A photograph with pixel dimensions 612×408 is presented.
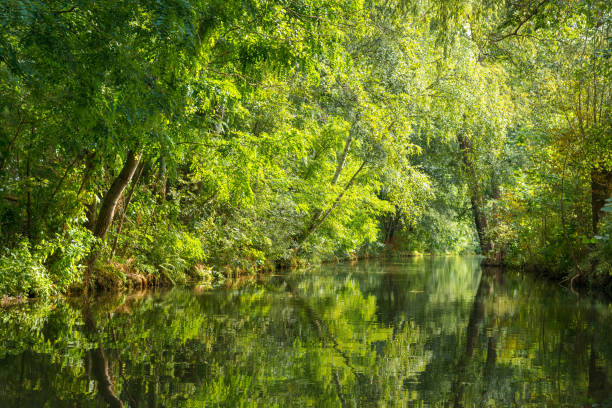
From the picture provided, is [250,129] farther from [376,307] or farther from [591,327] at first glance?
[591,327]

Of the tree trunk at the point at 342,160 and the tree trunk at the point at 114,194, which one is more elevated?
the tree trunk at the point at 342,160

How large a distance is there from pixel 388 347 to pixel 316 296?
18.9 ft

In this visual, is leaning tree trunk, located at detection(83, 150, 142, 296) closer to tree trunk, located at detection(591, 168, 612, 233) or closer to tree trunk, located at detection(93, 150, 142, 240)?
tree trunk, located at detection(93, 150, 142, 240)

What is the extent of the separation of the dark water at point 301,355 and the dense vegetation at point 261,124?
7.04ft

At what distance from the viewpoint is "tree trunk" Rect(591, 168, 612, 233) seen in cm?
1348

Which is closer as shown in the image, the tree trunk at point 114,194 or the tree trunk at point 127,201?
the tree trunk at point 114,194

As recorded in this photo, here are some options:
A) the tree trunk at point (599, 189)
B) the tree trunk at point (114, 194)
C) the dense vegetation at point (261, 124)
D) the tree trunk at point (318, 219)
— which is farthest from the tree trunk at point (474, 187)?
the tree trunk at point (114, 194)

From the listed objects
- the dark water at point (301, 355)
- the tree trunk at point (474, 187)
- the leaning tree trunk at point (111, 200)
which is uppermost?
the tree trunk at point (474, 187)

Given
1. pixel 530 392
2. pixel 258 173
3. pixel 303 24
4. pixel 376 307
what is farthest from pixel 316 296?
pixel 530 392

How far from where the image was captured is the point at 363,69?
57.9ft

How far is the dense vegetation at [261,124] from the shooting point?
602 centimetres

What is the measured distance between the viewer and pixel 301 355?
18.0 ft

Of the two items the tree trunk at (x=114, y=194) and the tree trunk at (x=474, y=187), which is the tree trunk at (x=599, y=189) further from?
the tree trunk at (x=474, y=187)

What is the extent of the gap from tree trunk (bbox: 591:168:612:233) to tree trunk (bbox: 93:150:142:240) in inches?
381
